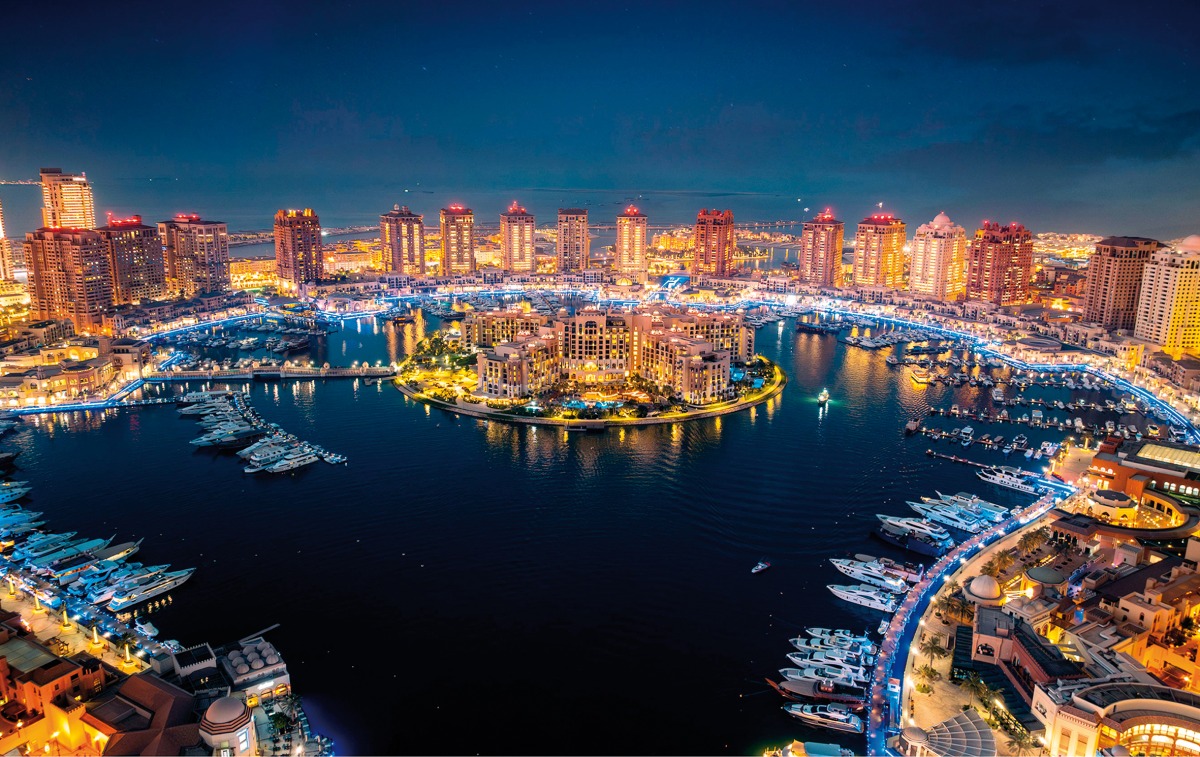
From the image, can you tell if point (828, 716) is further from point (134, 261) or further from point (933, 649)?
point (134, 261)

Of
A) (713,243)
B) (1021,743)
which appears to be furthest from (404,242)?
(1021,743)

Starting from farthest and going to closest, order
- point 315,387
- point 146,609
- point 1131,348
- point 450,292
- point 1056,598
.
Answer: point 450,292 < point 1131,348 < point 315,387 < point 146,609 < point 1056,598

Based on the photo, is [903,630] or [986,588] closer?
[903,630]

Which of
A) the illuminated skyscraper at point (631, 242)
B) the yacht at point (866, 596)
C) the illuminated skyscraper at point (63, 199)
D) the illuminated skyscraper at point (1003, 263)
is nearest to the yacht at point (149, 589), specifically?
the yacht at point (866, 596)

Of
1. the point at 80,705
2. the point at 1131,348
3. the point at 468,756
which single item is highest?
the point at 1131,348

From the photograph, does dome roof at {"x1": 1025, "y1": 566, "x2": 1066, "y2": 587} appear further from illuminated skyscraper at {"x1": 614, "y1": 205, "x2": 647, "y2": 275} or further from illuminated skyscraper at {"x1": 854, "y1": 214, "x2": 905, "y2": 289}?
illuminated skyscraper at {"x1": 614, "y1": 205, "x2": 647, "y2": 275}

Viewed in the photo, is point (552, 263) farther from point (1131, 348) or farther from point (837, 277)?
point (1131, 348)

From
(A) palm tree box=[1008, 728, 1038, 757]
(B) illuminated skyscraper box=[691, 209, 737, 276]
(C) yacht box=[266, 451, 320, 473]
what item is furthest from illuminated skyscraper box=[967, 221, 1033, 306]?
(A) palm tree box=[1008, 728, 1038, 757]

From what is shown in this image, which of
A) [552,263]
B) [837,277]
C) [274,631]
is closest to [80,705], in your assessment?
[274,631]
